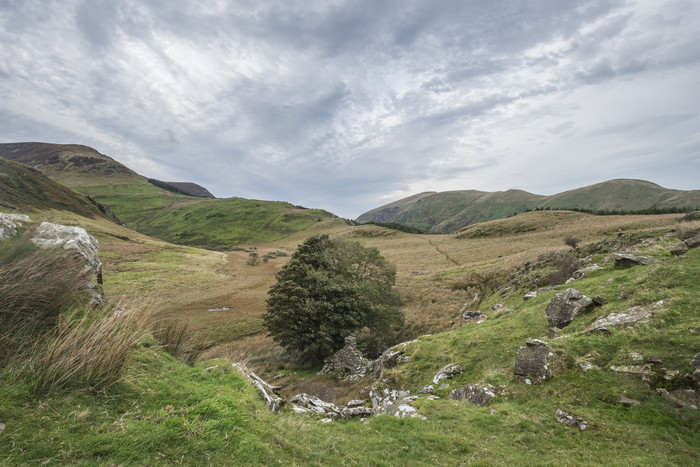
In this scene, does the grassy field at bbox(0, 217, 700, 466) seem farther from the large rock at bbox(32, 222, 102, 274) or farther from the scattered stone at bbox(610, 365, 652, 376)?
the large rock at bbox(32, 222, 102, 274)

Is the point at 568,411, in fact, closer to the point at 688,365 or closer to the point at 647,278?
the point at 688,365

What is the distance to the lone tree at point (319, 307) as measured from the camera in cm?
1977

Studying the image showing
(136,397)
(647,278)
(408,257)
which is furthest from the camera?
(408,257)

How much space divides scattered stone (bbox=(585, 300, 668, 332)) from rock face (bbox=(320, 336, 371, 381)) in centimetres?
1249

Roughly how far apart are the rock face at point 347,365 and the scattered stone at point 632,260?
1609 cm

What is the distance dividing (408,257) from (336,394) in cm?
5910

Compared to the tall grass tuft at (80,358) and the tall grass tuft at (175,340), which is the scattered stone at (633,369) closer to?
the tall grass tuft at (80,358)

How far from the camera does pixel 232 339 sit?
2611 cm

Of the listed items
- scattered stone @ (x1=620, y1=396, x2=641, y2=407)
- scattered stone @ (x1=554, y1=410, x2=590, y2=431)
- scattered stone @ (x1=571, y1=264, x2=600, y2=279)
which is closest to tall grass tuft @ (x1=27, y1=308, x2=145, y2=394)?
scattered stone @ (x1=554, y1=410, x2=590, y2=431)

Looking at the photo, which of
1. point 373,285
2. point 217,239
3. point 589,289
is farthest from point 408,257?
point 217,239

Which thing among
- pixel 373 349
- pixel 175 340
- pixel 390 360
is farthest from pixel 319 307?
pixel 175 340

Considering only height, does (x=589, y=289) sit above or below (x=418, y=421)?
above

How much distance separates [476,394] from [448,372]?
2386 mm

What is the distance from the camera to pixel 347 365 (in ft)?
59.5
